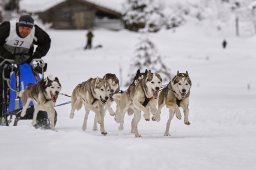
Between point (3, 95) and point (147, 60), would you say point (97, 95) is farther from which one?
point (147, 60)

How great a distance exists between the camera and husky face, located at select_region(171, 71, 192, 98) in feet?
23.9

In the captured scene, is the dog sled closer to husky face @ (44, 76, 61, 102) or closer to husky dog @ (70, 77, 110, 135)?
husky dog @ (70, 77, 110, 135)

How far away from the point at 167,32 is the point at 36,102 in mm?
40697

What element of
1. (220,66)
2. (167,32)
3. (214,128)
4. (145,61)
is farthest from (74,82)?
(167,32)

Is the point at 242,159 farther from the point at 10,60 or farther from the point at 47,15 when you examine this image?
the point at 47,15

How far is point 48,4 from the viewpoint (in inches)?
2121

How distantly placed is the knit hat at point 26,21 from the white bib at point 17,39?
0.57ft

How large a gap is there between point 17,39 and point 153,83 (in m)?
2.62

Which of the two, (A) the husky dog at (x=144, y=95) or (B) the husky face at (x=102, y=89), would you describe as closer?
(A) the husky dog at (x=144, y=95)

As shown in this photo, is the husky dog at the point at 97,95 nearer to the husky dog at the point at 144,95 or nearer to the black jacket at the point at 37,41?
the husky dog at the point at 144,95

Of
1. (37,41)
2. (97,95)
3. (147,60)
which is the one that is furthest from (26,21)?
(147,60)

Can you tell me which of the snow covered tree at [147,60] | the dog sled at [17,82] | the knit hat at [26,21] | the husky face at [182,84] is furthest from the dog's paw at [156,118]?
the snow covered tree at [147,60]

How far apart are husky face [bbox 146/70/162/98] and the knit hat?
2252mm

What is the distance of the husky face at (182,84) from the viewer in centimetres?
728
